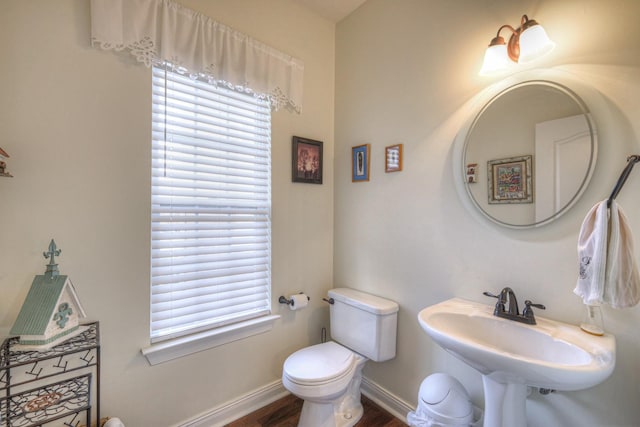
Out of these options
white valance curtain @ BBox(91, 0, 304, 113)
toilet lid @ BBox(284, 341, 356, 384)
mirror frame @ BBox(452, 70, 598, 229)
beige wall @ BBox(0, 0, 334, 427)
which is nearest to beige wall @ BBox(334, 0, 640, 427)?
mirror frame @ BBox(452, 70, 598, 229)

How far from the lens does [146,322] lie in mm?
1422

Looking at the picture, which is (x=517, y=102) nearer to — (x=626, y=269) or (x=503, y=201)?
(x=503, y=201)

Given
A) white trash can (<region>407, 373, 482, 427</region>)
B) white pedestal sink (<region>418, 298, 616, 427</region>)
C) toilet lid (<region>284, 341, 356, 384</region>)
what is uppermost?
white pedestal sink (<region>418, 298, 616, 427</region>)

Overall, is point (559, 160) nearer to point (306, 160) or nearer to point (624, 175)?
point (624, 175)

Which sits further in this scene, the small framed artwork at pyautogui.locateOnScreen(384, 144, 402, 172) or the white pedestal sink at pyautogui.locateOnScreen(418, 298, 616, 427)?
the small framed artwork at pyautogui.locateOnScreen(384, 144, 402, 172)

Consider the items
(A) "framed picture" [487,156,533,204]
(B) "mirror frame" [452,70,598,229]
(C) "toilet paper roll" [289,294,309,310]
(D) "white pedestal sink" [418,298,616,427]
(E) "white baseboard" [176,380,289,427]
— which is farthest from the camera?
(C) "toilet paper roll" [289,294,309,310]

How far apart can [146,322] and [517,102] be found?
2.11 metres

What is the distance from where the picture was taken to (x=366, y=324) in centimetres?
173

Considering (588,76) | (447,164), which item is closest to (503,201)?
(447,164)

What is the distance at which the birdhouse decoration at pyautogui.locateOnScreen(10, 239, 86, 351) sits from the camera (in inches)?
39.2

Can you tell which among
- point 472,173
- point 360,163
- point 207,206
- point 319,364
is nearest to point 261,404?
point 319,364

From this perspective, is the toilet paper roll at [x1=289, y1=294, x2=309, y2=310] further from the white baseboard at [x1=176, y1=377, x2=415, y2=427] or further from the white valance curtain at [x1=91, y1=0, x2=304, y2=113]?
the white valance curtain at [x1=91, y1=0, x2=304, y2=113]

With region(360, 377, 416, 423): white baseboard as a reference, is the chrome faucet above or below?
above

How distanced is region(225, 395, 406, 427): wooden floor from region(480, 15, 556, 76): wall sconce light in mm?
2046
